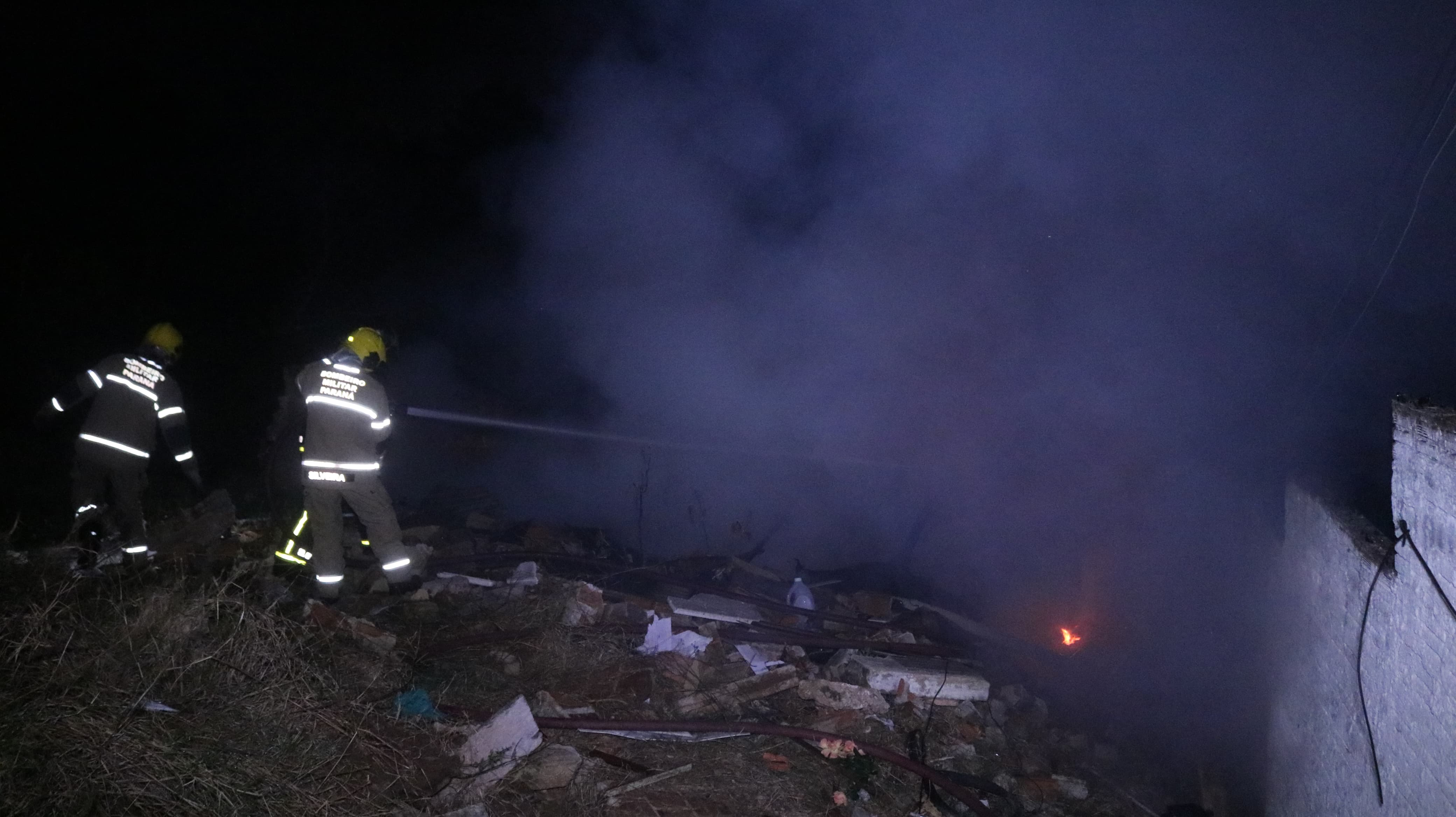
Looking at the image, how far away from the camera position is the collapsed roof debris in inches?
97.3

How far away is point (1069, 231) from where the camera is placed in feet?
22.6

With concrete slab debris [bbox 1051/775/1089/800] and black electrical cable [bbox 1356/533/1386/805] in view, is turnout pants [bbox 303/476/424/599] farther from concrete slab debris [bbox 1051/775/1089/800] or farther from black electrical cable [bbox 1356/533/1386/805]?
black electrical cable [bbox 1356/533/1386/805]

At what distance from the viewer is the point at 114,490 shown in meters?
4.71

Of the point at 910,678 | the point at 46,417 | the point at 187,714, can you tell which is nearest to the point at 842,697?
the point at 910,678

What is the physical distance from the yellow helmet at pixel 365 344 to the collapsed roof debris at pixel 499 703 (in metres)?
1.35

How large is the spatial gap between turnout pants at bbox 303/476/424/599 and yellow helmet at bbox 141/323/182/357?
4.83 ft

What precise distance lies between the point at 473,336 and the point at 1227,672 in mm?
7979

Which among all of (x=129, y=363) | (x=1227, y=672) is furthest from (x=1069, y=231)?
(x=129, y=363)

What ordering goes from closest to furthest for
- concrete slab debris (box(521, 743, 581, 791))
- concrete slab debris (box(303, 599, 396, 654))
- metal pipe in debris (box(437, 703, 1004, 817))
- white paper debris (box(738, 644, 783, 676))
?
concrete slab debris (box(521, 743, 581, 791)) → metal pipe in debris (box(437, 703, 1004, 817)) → concrete slab debris (box(303, 599, 396, 654)) → white paper debris (box(738, 644, 783, 676))

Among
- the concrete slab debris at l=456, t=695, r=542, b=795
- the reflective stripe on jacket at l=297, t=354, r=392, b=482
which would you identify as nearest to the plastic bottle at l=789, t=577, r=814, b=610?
the concrete slab debris at l=456, t=695, r=542, b=795

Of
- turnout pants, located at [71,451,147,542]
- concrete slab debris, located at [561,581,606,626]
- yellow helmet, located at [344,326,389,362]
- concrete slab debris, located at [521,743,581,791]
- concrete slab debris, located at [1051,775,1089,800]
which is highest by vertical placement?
yellow helmet, located at [344,326,389,362]

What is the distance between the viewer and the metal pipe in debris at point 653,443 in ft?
25.3

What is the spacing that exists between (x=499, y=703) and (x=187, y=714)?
1.22 metres

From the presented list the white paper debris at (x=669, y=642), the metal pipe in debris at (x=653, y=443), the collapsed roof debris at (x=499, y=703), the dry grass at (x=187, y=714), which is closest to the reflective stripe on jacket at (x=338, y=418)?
the collapsed roof debris at (x=499, y=703)
